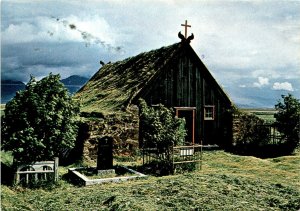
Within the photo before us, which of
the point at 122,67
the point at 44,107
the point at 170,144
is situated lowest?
the point at 170,144

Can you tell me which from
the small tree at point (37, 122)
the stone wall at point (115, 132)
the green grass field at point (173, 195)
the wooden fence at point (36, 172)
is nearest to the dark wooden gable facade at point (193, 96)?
the stone wall at point (115, 132)

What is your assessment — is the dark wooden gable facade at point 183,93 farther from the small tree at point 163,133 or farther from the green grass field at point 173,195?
the green grass field at point 173,195

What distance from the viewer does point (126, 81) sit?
25203 mm

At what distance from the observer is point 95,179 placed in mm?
14086

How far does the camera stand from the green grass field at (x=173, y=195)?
10555mm

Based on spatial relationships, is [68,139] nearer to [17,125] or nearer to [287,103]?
[17,125]

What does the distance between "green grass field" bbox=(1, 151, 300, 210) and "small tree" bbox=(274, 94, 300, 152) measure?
27.1ft

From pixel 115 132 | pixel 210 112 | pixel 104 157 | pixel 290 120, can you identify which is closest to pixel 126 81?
pixel 210 112

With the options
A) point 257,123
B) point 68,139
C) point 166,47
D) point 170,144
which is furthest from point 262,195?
point 166,47

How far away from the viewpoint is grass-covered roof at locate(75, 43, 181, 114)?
70.8 ft

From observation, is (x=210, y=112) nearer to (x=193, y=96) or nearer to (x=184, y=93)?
A: (x=193, y=96)

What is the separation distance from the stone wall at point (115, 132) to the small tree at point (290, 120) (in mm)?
10396

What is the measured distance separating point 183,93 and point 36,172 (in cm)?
1207

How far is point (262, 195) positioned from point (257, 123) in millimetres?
13182
